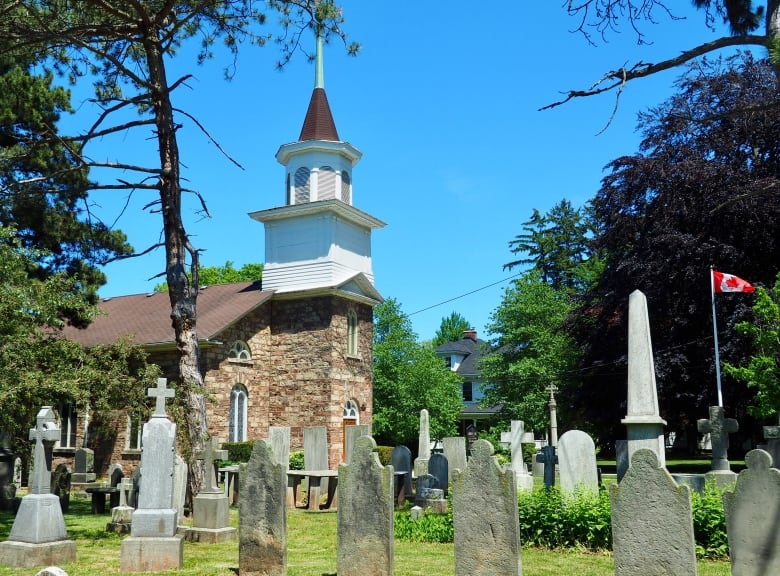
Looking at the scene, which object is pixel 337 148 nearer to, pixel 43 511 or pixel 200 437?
pixel 200 437

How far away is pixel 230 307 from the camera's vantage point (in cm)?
2747

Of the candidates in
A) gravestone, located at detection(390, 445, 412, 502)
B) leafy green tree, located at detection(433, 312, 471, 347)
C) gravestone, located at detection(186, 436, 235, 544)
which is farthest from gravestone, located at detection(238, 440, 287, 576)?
leafy green tree, located at detection(433, 312, 471, 347)

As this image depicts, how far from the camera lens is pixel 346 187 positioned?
100ft

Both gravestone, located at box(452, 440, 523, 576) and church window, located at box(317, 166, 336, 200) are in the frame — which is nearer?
gravestone, located at box(452, 440, 523, 576)

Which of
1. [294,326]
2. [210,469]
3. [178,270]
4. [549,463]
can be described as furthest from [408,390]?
[210,469]

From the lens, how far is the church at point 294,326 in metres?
26.4

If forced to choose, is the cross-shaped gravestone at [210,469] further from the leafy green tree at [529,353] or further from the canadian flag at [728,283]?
the leafy green tree at [529,353]

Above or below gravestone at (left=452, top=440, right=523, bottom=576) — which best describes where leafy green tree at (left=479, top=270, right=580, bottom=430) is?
above

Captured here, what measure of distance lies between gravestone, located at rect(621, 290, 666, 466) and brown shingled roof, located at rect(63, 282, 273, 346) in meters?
17.1

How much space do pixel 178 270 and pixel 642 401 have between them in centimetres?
877

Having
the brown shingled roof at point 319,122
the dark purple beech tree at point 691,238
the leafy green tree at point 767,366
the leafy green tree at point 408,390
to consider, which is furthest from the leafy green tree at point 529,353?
the leafy green tree at point 767,366

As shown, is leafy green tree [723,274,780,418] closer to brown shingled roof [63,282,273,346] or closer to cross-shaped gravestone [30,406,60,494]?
cross-shaped gravestone [30,406,60,494]

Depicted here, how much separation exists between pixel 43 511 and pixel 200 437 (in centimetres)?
486

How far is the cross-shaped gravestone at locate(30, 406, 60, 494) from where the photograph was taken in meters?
9.38
